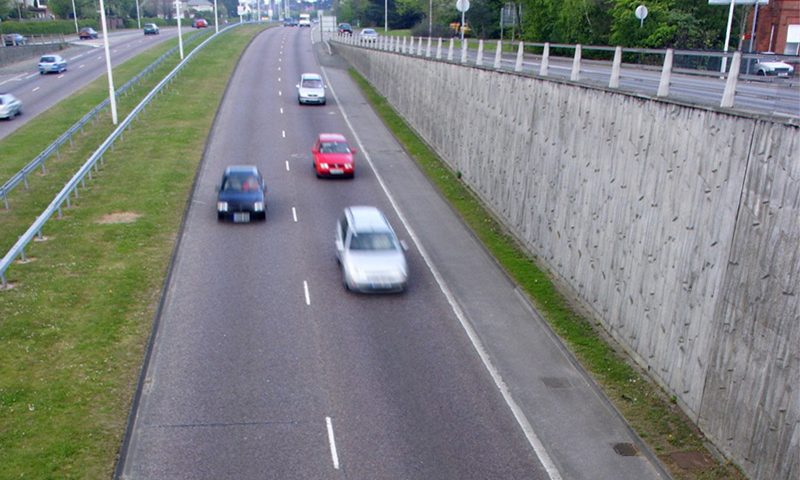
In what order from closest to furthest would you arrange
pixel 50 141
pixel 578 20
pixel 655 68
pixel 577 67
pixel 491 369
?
pixel 491 369 → pixel 655 68 → pixel 577 67 → pixel 50 141 → pixel 578 20

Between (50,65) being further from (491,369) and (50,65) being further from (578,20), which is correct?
(491,369)

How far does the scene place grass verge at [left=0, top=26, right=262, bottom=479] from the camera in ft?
38.9

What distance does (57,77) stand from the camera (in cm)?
5959

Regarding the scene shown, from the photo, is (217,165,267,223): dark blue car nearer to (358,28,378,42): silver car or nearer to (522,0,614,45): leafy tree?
(522,0,614,45): leafy tree

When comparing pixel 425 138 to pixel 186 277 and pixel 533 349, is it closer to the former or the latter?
pixel 186 277

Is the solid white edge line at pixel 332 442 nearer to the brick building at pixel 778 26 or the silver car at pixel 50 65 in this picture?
the brick building at pixel 778 26

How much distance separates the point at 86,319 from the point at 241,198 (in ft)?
28.1

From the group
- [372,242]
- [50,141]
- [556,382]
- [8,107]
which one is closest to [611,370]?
[556,382]

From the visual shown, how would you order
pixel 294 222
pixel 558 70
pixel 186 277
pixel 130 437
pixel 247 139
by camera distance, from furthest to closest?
pixel 247 139
pixel 294 222
pixel 558 70
pixel 186 277
pixel 130 437

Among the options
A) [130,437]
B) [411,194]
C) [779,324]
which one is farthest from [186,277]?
[779,324]

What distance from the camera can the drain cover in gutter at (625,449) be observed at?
12281mm

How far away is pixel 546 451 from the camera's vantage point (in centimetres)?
1230

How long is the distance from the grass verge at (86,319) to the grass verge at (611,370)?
31.6ft

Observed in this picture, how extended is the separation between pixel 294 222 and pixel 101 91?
111ft
